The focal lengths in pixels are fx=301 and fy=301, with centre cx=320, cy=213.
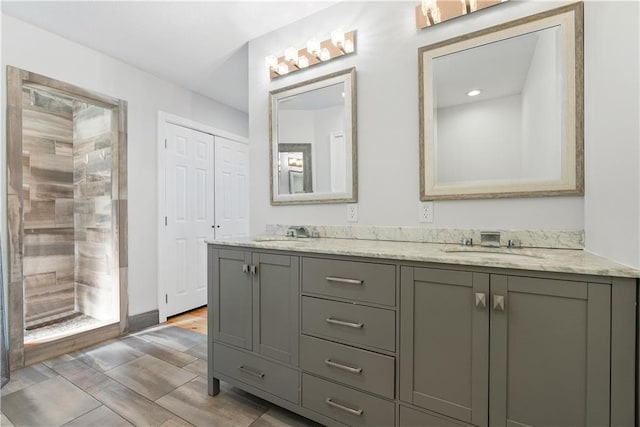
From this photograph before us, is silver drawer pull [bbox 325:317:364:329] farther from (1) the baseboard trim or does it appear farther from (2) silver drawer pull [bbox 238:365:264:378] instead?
(1) the baseboard trim

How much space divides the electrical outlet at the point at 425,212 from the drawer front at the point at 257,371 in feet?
3.63

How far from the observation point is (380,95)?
1921 millimetres

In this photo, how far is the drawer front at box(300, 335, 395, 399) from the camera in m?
1.32

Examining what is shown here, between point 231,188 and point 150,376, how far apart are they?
7.89 feet

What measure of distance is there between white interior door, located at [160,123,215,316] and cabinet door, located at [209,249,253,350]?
1.58 metres

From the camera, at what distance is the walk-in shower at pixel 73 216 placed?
110 inches

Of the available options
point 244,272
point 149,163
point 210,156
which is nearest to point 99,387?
point 244,272

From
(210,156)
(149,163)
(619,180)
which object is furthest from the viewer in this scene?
(210,156)

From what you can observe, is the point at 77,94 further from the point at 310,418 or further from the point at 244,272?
the point at 310,418

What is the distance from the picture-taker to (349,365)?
1.40 meters

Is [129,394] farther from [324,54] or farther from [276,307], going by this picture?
[324,54]

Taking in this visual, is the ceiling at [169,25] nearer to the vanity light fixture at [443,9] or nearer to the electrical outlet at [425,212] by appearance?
the vanity light fixture at [443,9]

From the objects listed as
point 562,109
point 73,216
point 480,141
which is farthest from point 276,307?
point 73,216

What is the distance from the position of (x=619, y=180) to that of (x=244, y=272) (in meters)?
1.70
